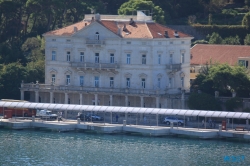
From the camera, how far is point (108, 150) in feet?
268

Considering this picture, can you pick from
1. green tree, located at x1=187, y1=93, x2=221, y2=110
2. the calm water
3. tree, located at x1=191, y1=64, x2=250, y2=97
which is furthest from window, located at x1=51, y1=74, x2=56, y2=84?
green tree, located at x1=187, y1=93, x2=221, y2=110

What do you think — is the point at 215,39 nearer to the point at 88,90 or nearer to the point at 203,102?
the point at 88,90

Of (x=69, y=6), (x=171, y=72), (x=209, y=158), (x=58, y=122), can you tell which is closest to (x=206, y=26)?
(x=69, y=6)

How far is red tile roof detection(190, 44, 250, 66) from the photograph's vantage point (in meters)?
106

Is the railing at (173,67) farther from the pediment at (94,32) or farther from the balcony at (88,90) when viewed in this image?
the pediment at (94,32)

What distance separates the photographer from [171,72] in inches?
3812

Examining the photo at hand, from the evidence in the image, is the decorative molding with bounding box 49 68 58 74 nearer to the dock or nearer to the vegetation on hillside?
the vegetation on hillside

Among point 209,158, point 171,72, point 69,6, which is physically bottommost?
point 209,158

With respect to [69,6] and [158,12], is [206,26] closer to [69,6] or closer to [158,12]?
[158,12]

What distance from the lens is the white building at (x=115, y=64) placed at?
95.8 meters

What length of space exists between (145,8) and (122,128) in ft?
101

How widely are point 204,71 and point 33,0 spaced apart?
23.1 m

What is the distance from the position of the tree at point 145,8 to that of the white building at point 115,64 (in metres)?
17.6

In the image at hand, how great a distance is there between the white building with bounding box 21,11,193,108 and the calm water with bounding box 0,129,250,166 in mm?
7597
